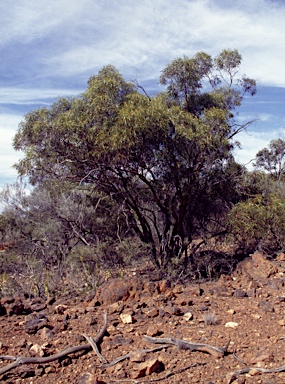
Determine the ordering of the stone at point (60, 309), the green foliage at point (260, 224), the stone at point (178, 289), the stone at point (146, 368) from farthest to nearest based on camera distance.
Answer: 1. the green foliage at point (260, 224)
2. the stone at point (178, 289)
3. the stone at point (60, 309)
4. the stone at point (146, 368)

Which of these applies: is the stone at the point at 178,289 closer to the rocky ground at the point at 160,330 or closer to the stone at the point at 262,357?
the rocky ground at the point at 160,330

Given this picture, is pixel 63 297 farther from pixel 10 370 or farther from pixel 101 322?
pixel 10 370

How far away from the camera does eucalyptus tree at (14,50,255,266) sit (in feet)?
25.3

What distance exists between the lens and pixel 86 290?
730 centimetres

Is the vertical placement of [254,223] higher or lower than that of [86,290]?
higher

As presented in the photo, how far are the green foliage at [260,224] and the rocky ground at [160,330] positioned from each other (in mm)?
873

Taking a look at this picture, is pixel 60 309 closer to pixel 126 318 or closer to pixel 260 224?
pixel 126 318

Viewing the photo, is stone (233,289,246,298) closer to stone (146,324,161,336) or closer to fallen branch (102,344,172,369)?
stone (146,324,161,336)

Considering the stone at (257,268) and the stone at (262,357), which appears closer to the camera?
the stone at (262,357)

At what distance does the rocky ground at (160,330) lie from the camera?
13.4 feet

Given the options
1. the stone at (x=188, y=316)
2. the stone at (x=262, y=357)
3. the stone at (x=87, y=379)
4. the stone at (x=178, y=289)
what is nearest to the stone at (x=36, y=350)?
the stone at (x=87, y=379)

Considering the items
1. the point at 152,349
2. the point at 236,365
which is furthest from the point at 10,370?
the point at 236,365

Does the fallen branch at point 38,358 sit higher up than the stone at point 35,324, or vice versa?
the stone at point 35,324

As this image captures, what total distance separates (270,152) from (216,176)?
933 centimetres
